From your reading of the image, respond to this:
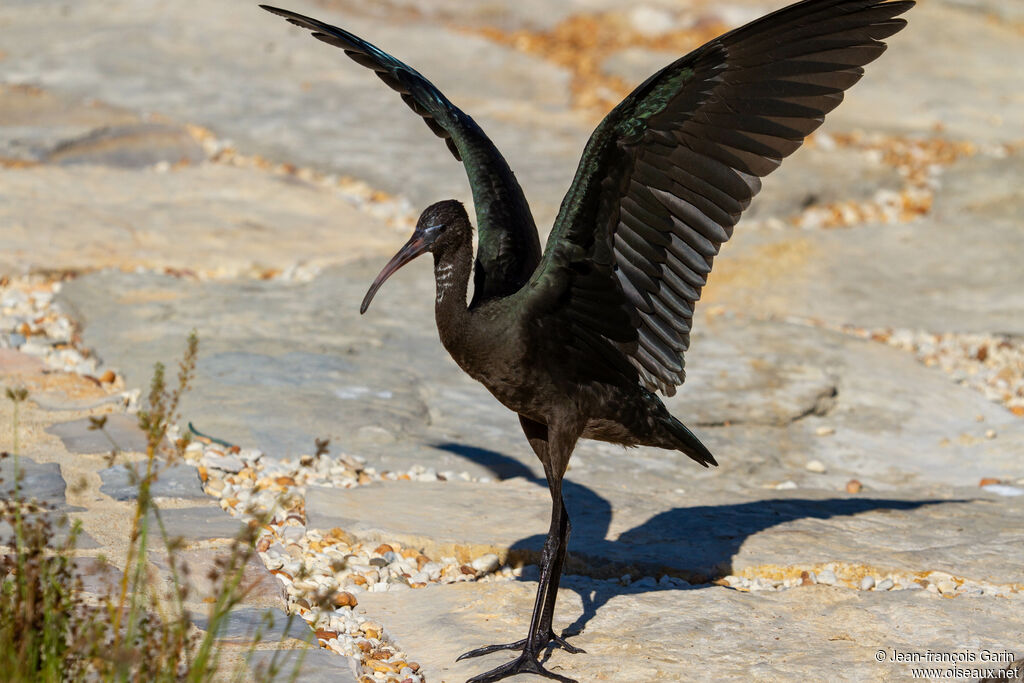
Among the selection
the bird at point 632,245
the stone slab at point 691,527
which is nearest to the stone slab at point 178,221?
the stone slab at point 691,527

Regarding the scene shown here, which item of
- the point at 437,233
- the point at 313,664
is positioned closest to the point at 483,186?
the point at 437,233

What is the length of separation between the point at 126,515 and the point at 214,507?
1.13 feet

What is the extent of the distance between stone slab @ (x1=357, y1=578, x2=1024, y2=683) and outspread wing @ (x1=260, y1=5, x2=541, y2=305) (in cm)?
103

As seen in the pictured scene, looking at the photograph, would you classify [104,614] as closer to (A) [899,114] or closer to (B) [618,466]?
(B) [618,466]

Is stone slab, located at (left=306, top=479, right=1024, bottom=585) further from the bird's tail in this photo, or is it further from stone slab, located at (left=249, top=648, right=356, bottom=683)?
stone slab, located at (left=249, top=648, right=356, bottom=683)

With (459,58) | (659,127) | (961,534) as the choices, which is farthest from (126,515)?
(459,58)

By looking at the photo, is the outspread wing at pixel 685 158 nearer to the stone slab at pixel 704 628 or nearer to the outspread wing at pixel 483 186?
the outspread wing at pixel 483 186

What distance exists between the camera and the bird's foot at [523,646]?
3492 mm

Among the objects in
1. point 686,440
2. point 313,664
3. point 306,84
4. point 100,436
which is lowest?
point 313,664

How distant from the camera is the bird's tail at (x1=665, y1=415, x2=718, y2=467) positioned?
4078mm

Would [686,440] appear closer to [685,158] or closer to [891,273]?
[685,158]

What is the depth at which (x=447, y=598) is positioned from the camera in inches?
153

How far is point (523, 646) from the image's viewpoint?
3551 mm

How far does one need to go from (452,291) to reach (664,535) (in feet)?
4.62
